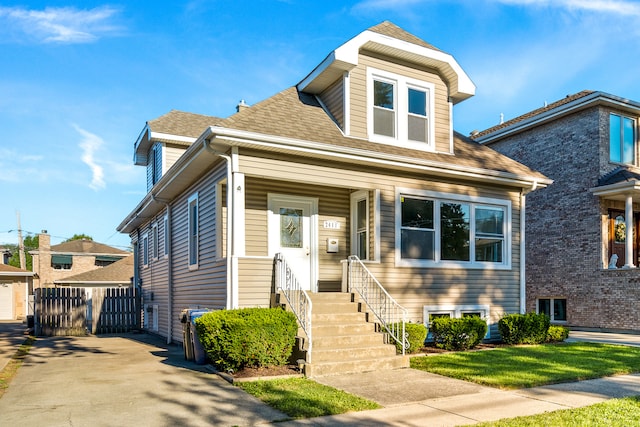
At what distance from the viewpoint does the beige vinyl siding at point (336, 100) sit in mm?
11133

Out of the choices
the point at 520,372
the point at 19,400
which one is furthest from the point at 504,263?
the point at 19,400

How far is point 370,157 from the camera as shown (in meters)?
10.2

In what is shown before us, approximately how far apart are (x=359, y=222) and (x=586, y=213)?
9.26 meters

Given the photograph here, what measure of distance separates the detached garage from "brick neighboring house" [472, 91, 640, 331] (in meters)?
27.5

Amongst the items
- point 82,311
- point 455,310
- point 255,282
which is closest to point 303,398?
point 255,282

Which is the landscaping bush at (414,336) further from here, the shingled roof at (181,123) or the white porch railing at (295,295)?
the shingled roof at (181,123)

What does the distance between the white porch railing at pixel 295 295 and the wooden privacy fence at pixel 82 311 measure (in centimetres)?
1010

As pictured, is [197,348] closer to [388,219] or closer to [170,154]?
[388,219]

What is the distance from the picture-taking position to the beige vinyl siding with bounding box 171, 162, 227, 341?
9.89 meters

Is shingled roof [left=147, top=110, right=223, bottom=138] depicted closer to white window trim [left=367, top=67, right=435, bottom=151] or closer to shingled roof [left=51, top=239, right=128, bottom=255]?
white window trim [left=367, top=67, right=435, bottom=151]

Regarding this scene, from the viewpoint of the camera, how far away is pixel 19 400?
623 cm

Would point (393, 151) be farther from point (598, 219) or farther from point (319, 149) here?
point (598, 219)

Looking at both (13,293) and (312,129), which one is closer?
(312,129)

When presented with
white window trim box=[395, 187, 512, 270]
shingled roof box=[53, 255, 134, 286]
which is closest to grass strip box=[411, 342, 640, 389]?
white window trim box=[395, 187, 512, 270]
